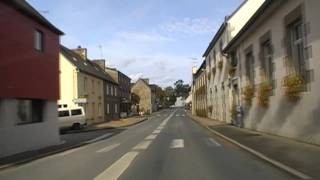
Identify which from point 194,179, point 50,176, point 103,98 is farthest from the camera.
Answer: point 103,98

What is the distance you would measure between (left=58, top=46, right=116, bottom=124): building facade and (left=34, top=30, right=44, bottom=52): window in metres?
20.5

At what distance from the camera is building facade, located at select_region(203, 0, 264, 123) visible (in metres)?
41.7

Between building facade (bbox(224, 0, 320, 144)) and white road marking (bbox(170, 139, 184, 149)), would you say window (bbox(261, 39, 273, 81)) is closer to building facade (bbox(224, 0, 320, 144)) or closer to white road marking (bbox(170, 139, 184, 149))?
building facade (bbox(224, 0, 320, 144))

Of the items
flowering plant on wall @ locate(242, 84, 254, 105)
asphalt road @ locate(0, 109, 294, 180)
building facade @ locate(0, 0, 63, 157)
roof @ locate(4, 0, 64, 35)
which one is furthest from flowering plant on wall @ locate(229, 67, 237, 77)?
asphalt road @ locate(0, 109, 294, 180)

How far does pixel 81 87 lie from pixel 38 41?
90.9 ft

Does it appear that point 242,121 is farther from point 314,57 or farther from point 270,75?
point 314,57

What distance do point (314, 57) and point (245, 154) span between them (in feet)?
12.9

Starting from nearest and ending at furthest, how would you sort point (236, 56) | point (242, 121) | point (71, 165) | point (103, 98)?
1. point (71, 165)
2. point (242, 121)
3. point (236, 56)
4. point (103, 98)

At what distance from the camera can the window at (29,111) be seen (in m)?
24.1

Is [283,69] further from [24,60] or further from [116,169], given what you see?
[24,60]

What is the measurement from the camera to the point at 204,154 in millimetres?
17750

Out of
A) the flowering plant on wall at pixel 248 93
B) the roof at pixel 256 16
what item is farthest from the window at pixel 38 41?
the flowering plant on wall at pixel 248 93

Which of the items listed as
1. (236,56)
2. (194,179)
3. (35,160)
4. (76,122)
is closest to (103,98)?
(76,122)

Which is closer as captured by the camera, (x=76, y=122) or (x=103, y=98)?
(x=76, y=122)
